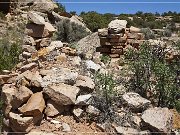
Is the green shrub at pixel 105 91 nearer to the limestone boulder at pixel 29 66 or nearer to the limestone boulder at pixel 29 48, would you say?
the limestone boulder at pixel 29 66

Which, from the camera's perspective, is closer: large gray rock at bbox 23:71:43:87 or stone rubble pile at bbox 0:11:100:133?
stone rubble pile at bbox 0:11:100:133

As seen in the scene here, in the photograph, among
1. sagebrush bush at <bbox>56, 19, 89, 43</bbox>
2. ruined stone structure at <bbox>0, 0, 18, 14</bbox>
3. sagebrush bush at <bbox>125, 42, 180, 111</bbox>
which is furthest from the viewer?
ruined stone structure at <bbox>0, 0, 18, 14</bbox>

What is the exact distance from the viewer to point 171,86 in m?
5.67

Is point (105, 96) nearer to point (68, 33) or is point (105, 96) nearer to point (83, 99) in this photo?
point (83, 99)

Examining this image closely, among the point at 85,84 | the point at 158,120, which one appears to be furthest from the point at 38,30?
the point at 158,120

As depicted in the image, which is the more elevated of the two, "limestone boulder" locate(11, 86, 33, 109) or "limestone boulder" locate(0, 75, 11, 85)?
"limestone boulder" locate(0, 75, 11, 85)

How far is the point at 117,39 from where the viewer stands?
30.4ft

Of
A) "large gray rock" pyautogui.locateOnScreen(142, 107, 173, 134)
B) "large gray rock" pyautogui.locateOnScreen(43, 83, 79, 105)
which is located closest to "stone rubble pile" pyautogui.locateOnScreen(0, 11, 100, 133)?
"large gray rock" pyautogui.locateOnScreen(43, 83, 79, 105)

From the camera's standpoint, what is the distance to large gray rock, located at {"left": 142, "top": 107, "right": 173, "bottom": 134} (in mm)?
4637

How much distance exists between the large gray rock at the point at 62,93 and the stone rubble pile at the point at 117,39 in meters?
3.98

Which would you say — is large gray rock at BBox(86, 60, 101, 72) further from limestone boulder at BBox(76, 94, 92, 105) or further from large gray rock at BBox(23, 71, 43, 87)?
limestone boulder at BBox(76, 94, 92, 105)

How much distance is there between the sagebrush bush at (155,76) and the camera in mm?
5622

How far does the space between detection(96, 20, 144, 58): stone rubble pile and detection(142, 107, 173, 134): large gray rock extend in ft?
14.3

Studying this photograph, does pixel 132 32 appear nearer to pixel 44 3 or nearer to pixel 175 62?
pixel 175 62
